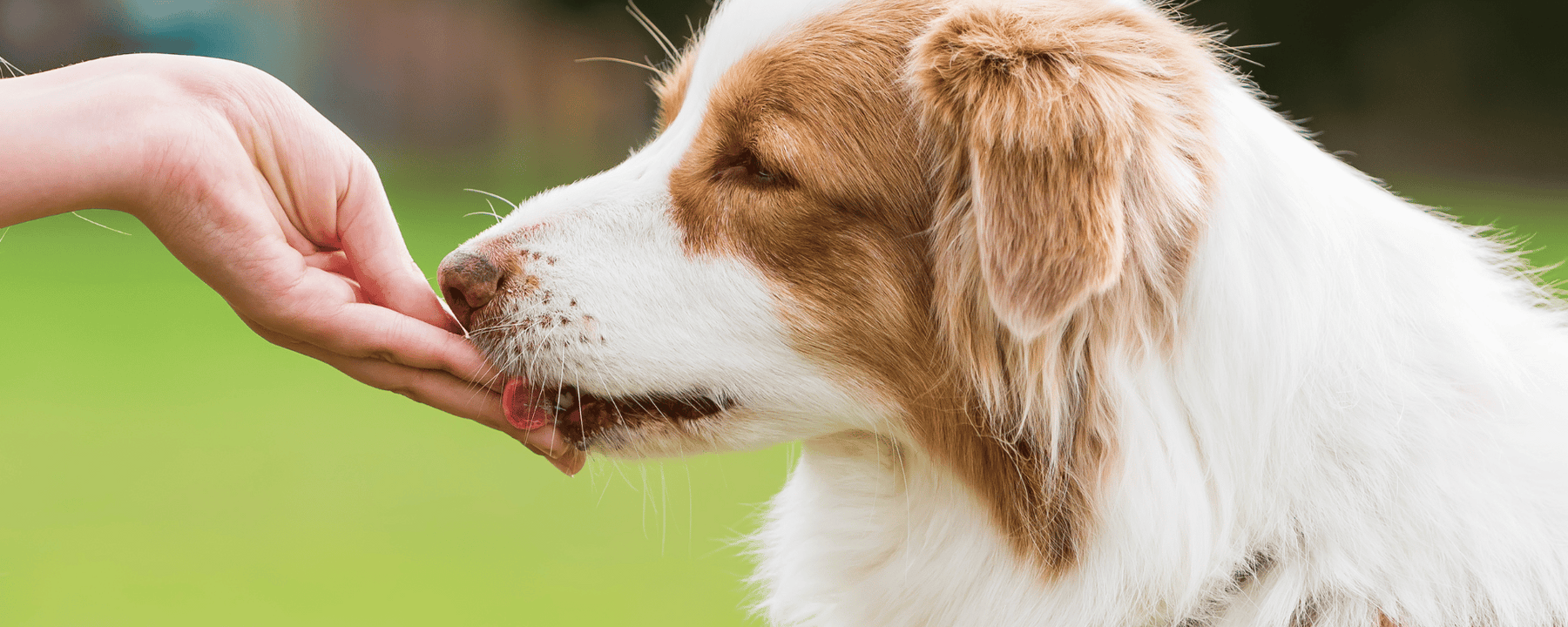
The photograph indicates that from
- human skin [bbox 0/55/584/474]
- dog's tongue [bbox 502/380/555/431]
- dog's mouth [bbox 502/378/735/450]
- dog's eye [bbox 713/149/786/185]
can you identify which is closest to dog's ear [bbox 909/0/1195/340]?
dog's eye [bbox 713/149/786/185]

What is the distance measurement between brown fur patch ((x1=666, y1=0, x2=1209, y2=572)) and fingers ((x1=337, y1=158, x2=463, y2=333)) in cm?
47

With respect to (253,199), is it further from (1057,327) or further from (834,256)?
(1057,327)

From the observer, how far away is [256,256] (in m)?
1.82

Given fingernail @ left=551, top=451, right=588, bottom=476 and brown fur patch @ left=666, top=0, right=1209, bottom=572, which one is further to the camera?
fingernail @ left=551, top=451, right=588, bottom=476

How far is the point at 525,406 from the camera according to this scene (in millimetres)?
1924

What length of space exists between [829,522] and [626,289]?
596mm

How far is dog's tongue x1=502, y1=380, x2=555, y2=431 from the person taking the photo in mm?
1902

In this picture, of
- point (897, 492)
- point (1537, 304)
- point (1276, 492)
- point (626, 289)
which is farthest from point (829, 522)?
point (1537, 304)

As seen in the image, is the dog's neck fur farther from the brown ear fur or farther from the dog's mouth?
the dog's mouth

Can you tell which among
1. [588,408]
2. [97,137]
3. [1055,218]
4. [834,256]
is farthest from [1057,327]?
[97,137]

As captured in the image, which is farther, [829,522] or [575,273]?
[829,522]

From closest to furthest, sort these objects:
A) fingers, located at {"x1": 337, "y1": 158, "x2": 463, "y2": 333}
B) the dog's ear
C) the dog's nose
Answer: the dog's ear < the dog's nose < fingers, located at {"x1": 337, "y1": 158, "x2": 463, "y2": 333}

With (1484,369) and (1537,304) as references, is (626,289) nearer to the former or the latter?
(1484,369)

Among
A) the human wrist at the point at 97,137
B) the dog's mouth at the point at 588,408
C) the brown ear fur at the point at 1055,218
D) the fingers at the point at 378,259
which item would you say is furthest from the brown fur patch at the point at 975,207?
the human wrist at the point at 97,137
